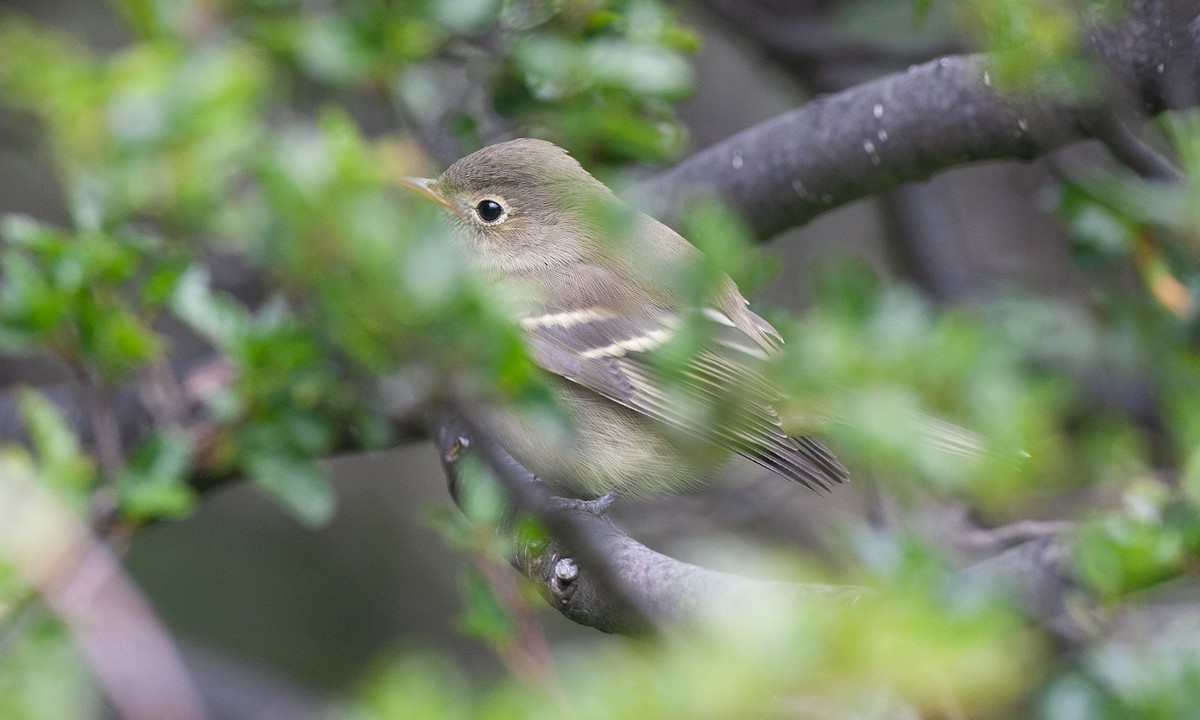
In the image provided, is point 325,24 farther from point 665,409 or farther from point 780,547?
point 780,547

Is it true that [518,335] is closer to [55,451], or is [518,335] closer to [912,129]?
[55,451]

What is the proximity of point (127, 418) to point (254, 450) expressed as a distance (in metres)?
1.40

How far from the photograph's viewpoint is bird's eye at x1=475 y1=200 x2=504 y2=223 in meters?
3.95

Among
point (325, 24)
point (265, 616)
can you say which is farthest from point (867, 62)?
point (265, 616)

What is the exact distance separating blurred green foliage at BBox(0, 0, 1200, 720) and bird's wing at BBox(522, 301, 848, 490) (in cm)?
22

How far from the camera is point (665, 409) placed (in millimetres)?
3428

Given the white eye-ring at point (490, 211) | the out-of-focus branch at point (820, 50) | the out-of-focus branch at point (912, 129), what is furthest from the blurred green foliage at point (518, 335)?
the out-of-focus branch at point (820, 50)

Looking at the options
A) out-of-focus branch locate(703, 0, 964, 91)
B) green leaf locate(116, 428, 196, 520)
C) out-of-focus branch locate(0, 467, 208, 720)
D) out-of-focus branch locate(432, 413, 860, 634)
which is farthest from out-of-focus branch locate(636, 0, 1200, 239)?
out-of-focus branch locate(0, 467, 208, 720)

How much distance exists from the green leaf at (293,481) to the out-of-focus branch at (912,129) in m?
1.47

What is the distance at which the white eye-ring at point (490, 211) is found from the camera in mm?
3949

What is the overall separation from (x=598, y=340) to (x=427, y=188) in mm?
732

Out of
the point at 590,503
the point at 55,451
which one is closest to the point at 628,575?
the point at 590,503

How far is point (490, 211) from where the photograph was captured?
3967 mm

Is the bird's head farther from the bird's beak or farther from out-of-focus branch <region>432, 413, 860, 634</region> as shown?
out-of-focus branch <region>432, 413, 860, 634</region>
